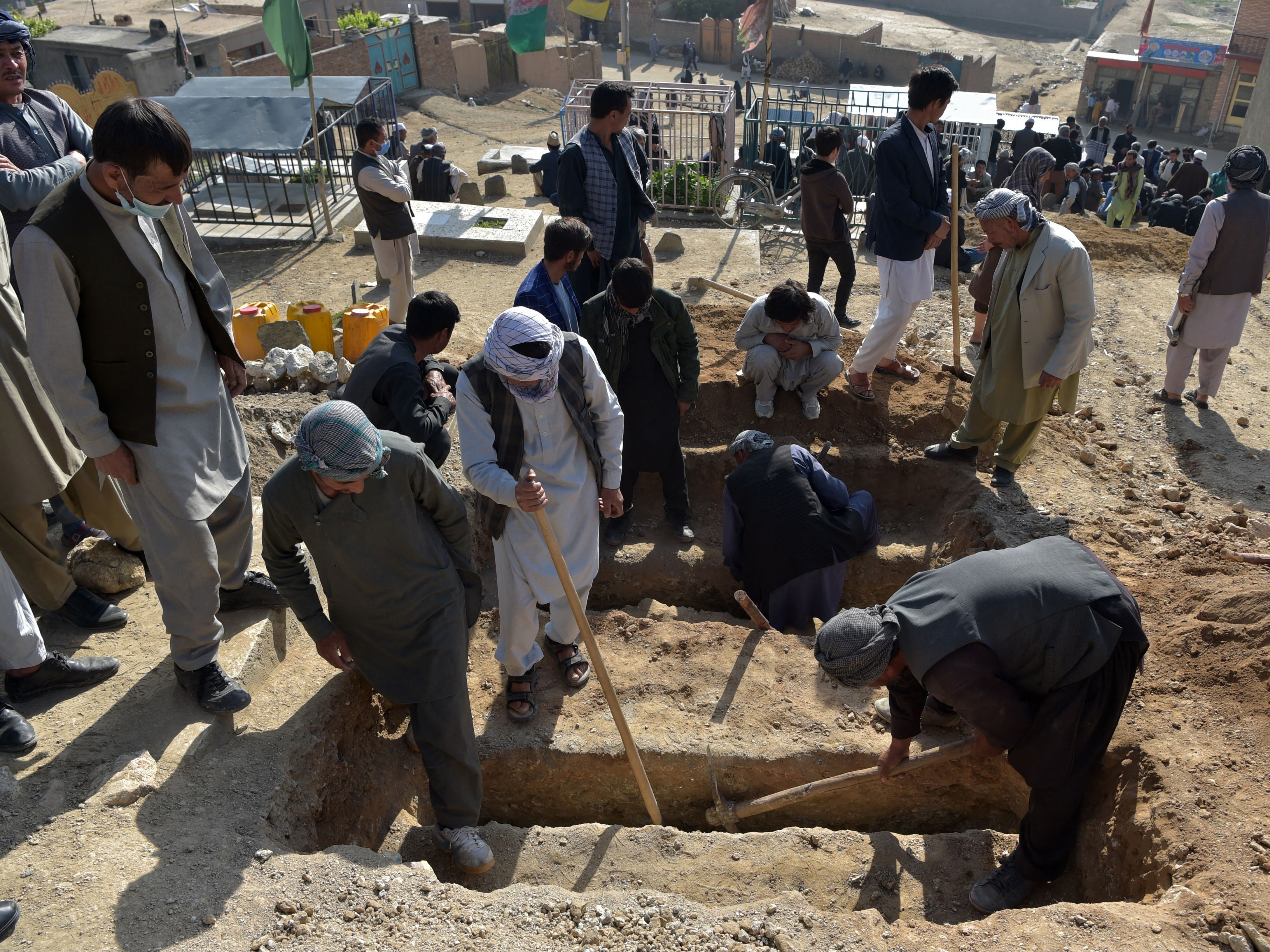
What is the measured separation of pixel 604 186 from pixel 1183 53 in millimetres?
29709

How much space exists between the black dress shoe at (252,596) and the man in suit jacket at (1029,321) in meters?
3.92

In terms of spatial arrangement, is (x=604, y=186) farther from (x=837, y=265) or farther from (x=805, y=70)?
(x=805, y=70)

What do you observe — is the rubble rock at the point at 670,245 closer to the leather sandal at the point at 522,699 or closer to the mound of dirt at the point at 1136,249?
the mound of dirt at the point at 1136,249

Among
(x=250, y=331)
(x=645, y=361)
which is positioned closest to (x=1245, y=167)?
(x=645, y=361)

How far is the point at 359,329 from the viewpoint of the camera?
6.27m

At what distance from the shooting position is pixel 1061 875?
345 cm

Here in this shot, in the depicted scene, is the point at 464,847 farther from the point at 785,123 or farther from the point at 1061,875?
the point at 785,123

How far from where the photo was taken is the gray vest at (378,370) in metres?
3.59

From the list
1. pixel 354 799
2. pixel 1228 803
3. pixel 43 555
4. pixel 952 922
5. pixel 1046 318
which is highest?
pixel 1046 318

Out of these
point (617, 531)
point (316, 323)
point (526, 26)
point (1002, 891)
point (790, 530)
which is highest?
point (526, 26)

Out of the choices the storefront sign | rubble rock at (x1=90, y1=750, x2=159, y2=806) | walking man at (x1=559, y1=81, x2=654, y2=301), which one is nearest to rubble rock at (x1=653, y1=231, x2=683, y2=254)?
walking man at (x1=559, y1=81, x2=654, y2=301)

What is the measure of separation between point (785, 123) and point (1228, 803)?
11755 mm

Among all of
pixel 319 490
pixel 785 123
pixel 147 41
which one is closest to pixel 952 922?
pixel 319 490

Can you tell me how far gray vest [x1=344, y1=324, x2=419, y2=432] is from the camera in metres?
3.59
